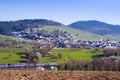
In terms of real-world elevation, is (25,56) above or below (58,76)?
below

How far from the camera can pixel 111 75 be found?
23672 mm

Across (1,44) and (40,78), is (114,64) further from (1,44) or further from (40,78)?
(1,44)

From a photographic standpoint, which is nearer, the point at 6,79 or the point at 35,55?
the point at 6,79

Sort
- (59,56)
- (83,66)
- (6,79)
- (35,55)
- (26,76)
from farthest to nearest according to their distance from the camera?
(59,56), (35,55), (83,66), (26,76), (6,79)

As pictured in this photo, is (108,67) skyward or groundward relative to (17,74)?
groundward

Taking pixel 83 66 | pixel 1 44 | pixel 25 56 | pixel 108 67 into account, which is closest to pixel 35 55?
pixel 25 56

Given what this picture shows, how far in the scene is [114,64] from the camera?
1964 inches

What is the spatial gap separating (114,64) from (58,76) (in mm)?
27879

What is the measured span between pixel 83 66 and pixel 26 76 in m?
35.2

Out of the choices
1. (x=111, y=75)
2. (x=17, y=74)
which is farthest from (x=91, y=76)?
(x=17, y=74)

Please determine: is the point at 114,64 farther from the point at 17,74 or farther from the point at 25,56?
the point at 25,56

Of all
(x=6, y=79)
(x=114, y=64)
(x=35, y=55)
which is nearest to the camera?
(x=6, y=79)

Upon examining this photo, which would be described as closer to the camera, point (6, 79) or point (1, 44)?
point (6, 79)

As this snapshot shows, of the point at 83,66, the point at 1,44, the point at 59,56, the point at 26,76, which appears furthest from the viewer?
the point at 1,44
